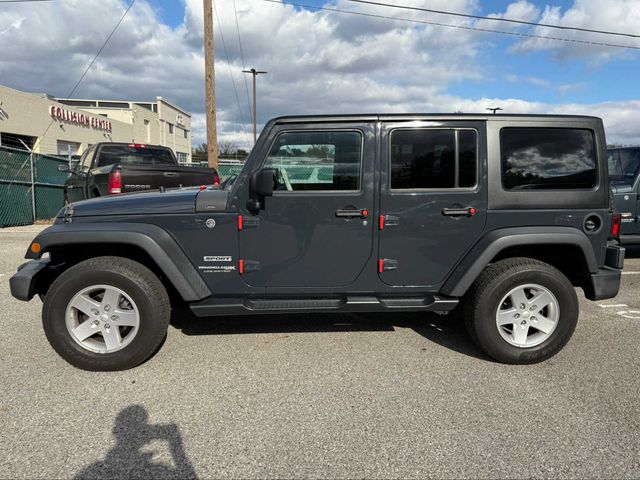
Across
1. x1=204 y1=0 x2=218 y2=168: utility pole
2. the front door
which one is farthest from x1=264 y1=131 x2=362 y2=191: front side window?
x1=204 y1=0 x2=218 y2=168: utility pole

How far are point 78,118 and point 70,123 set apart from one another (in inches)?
43.9

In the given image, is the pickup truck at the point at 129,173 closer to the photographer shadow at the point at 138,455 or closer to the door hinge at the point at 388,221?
the door hinge at the point at 388,221

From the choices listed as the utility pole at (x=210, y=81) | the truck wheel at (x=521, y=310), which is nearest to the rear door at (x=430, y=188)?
the truck wheel at (x=521, y=310)

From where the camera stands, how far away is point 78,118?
3297 cm

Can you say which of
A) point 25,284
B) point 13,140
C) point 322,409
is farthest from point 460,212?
point 13,140

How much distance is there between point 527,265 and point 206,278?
2493 mm

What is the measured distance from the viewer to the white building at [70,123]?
26.1 m

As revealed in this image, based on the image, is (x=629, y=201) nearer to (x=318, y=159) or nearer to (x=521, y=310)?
(x=521, y=310)

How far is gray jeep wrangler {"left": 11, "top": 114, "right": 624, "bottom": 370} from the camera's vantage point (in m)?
3.42

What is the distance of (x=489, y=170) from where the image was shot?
353 centimetres

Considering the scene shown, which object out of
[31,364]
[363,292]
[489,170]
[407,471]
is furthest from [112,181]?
[407,471]

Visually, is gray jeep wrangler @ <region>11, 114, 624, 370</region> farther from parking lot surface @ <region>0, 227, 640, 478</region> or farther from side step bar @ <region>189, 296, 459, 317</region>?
parking lot surface @ <region>0, 227, 640, 478</region>

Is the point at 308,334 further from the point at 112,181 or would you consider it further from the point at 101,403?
the point at 112,181

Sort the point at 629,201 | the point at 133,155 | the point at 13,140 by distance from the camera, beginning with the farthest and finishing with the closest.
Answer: the point at 13,140
the point at 133,155
the point at 629,201
